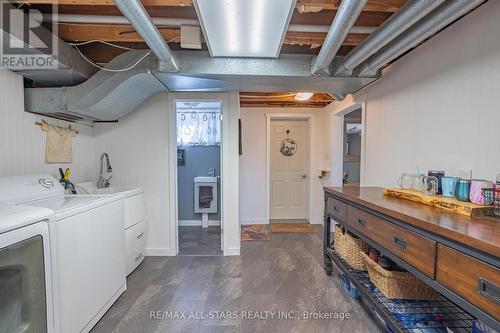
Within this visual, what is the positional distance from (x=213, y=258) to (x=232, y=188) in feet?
2.97

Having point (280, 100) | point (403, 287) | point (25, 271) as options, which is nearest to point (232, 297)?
point (403, 287)

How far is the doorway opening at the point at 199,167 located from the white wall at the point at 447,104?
2703mm

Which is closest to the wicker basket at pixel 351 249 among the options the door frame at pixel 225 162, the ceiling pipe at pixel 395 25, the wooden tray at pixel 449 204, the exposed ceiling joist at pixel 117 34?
the wooden tray at pixel 449 204

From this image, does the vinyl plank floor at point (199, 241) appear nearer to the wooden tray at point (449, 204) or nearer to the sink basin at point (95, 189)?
the sink basin at point (95, 189)

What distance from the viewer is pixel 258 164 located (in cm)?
441

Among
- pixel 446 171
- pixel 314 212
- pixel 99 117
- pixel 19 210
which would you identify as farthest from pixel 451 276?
pixel 314 212

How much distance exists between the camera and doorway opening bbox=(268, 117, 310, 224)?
183 inches

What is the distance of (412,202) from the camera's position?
4.94 feet

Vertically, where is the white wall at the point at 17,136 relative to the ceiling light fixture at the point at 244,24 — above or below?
below

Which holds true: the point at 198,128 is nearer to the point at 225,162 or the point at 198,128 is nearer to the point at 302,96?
the point at 225,162

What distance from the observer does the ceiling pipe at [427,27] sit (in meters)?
1.19

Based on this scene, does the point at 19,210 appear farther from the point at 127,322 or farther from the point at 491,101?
the point at 491,101

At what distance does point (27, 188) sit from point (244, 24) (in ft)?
6.45

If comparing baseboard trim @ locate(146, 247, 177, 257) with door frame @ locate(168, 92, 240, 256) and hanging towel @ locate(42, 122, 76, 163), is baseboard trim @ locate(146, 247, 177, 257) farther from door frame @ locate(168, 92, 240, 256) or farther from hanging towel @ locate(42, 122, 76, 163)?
hanging towel @ locate(42, 122, 76, 163)
